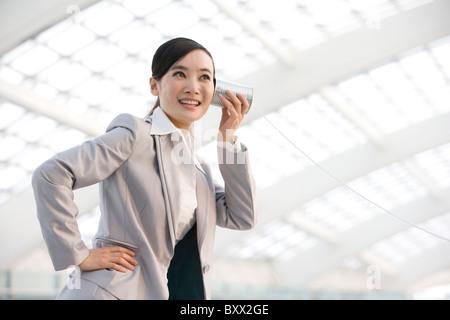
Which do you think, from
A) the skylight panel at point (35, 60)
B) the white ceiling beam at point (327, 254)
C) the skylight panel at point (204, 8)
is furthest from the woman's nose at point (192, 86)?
the white ceiling beam at point (327, 254)

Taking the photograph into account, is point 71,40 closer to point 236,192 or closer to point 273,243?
point 236,192

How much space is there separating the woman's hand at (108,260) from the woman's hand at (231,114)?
583 millimetres

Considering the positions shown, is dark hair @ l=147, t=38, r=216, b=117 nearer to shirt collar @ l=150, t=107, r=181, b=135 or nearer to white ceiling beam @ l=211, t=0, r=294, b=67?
shirt collar @ l=150, t=107, r=181, b=135

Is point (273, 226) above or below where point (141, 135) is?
above

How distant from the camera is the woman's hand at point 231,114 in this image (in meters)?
2.20

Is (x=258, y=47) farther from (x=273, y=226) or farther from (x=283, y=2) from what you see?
(x=273, y=226)

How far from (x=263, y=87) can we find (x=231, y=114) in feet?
42.9

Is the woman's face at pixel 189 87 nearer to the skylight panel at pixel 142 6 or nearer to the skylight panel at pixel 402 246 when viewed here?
the skylight panel at pixel 142 6

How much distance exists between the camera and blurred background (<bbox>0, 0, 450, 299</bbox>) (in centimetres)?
1267
